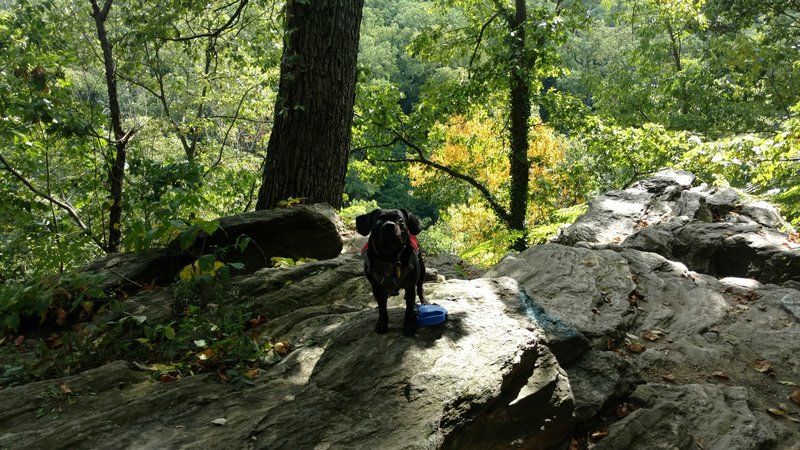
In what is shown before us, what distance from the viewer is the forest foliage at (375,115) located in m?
6.84

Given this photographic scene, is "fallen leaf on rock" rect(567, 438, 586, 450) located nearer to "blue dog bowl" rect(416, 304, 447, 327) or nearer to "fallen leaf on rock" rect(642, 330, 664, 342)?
"blue dog bowl" rect(416, 304, 447, 327)

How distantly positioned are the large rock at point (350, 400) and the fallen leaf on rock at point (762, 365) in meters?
2.63

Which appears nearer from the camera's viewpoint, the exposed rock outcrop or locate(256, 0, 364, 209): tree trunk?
the exposed rock outcrop

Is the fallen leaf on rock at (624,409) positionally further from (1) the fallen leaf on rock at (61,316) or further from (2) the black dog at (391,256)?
(1) the fallen leaf on rock at (61,316)

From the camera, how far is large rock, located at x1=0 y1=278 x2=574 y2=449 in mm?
2852

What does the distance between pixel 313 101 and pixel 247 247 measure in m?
2.19

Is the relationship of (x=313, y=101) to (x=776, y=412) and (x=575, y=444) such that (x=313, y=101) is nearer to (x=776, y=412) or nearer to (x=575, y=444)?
(x=575, y=444)

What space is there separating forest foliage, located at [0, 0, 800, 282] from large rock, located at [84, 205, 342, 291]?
0.24 metres

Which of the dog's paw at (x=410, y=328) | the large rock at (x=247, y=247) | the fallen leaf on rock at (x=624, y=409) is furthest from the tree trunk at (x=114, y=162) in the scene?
the fallen leaf on rock at (x=624, y=409)

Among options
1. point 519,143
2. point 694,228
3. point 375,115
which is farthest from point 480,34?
point 694,228

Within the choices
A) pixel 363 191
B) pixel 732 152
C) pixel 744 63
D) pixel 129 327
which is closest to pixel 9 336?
pixel 129 327

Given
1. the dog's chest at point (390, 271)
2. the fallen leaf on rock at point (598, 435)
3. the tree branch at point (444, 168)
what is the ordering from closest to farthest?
the dog's chest at point (390, 271) → the fallen leaf on rock at point (598, 435) → the tree branch at point (444, 168)

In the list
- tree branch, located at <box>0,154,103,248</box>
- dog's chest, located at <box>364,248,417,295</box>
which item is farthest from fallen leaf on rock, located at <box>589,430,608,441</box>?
tree branch, located at <box>0,154,103,248</box>

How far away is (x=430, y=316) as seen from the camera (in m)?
3.69
